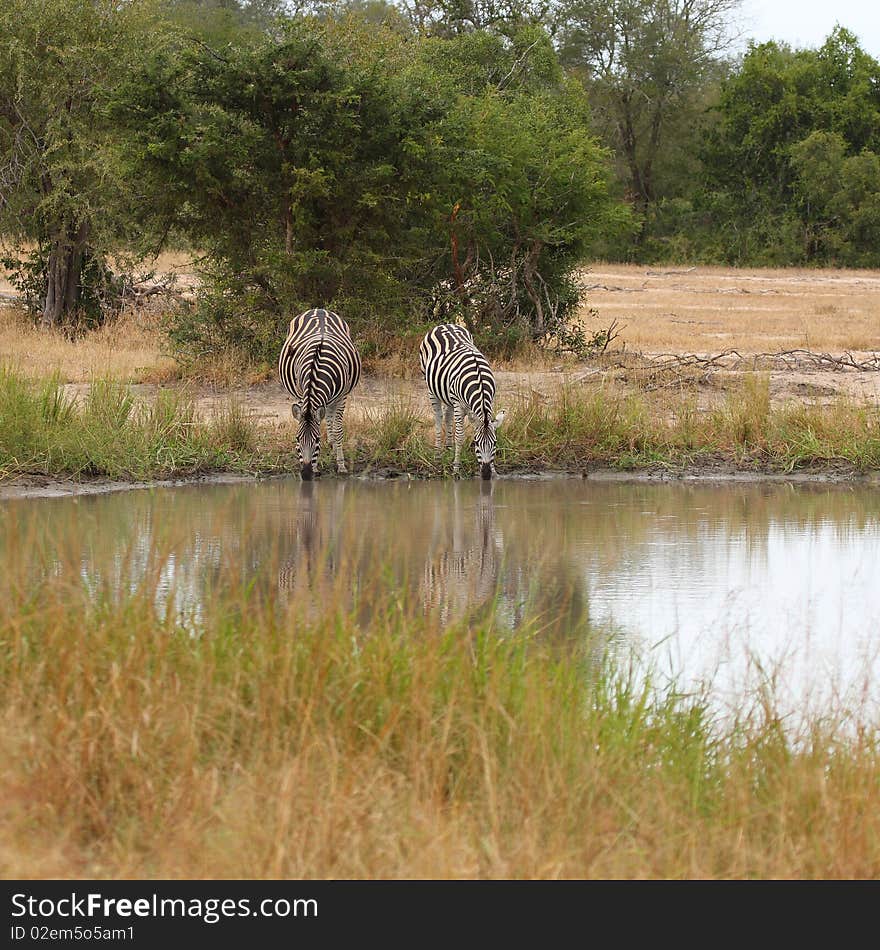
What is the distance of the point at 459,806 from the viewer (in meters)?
4.80

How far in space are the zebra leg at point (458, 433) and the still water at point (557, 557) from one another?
1.04ft

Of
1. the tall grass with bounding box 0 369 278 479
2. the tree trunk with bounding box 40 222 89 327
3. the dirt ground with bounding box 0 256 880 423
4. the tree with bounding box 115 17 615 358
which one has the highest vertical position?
the tree with bounding box 115 17 615 358

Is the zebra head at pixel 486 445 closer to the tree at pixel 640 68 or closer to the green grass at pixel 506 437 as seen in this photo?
the green grass at pixel 506 437

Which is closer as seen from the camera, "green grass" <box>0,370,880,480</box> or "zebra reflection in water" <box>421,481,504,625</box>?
"zebra reflection in water" <box>421,481,504,625</box>

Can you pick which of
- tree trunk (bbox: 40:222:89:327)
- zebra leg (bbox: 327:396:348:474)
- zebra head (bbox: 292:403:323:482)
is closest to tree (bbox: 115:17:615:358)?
zebra leg (bbox: 327:396:348:474)

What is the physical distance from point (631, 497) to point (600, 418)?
5.10 feet

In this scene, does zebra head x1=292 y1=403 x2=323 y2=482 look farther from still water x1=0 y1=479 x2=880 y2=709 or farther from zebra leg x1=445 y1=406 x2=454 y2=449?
zebra leg x1=445 y1=406 x2=454 y2=449

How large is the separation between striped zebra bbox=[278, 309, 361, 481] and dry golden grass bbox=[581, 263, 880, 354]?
8.05 meters

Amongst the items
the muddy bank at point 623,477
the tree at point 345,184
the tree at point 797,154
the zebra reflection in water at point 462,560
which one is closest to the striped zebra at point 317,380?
the muddy bank at point 623,477

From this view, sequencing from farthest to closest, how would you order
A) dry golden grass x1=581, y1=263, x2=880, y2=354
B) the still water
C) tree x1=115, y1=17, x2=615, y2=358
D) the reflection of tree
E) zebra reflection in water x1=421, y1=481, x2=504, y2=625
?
dry golden grass x1=581, y1=263, x2=880, y2=354, tree x1=115, y1=17, x2=615, y2=358, the reflection of tree, zebra reflection in water x1=421, y1=481, x2=504, y2=625, the still water

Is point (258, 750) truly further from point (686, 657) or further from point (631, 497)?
point (631, 497)

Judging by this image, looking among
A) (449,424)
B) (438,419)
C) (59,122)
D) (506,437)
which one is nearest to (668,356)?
(449,424)

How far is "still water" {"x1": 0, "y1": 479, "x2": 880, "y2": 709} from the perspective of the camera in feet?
23.2

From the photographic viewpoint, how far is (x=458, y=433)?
13.5m
